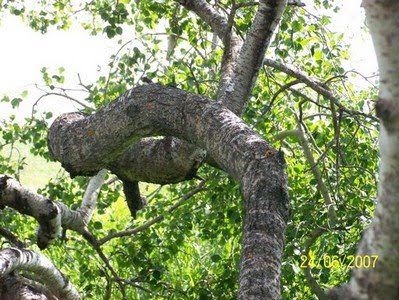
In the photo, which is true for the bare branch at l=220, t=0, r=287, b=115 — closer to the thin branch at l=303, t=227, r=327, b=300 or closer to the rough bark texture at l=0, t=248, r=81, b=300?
the thin branch at l=303, t=227, r=327, b=300

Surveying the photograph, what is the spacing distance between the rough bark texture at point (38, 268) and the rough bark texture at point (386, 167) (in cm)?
200

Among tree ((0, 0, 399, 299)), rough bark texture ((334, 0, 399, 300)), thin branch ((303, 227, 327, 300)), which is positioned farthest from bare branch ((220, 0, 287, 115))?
rough bark texture ((334, 0, 399, 300))

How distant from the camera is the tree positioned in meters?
1.87

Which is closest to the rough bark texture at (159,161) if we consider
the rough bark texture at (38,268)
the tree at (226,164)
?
the tree at (226,164)

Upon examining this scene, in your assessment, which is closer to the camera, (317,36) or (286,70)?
(286,70)

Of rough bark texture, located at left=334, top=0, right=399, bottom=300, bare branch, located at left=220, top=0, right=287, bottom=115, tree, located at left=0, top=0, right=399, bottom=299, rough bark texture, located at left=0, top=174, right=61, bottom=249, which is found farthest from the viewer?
rough bark texture, located at left=0, top=174, right=61, bottom=249

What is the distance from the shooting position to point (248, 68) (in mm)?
2971

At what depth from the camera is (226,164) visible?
2.35 m

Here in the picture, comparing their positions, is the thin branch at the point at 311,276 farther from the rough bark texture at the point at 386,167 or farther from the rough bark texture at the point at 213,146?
the rough bark texture at the point at 386,167

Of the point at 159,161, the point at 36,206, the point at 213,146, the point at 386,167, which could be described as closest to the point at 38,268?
the point at 36,206

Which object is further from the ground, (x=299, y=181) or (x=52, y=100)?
(x=52, y=100)

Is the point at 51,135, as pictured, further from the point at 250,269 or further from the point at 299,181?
the point at 250,269

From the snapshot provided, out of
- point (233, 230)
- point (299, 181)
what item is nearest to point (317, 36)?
point (299, 181)

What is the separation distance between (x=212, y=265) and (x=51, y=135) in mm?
1732
